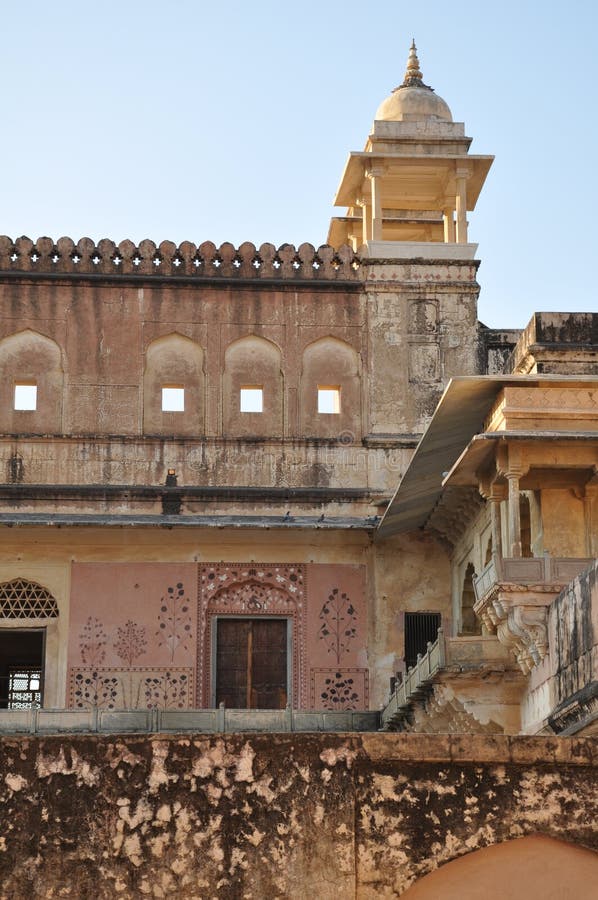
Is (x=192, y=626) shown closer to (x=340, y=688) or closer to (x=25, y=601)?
(x=340, y=688)

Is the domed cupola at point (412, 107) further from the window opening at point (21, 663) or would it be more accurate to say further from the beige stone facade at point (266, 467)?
the window opening at point (21, 663)

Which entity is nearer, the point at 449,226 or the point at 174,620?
the point at 174,620

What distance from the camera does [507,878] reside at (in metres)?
4.30

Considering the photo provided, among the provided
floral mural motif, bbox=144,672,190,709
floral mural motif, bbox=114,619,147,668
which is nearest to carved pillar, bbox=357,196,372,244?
floral mural motif, bbox=114,619,147,668

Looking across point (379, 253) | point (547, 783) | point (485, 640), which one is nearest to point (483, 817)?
point (547, 783)

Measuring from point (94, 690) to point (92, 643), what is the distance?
48cm

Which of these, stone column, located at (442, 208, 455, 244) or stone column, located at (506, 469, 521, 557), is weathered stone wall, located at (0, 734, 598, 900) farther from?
stone column, located at (442, 208, 455, 244)

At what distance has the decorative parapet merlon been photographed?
17.5 metres

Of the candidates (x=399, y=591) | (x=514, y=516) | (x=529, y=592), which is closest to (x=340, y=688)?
(x=399, y=591)

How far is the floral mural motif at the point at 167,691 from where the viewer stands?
52.8ft

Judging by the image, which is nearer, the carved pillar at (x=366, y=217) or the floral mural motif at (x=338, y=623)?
the floral mural motif at (x=338, y=623)

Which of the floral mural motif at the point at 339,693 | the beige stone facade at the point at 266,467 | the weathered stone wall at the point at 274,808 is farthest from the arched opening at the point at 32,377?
the weathered stone wall at the point at 274,808

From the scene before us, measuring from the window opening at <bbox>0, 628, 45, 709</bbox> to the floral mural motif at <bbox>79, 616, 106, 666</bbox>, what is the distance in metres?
0.48

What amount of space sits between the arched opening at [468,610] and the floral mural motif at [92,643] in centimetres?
364
